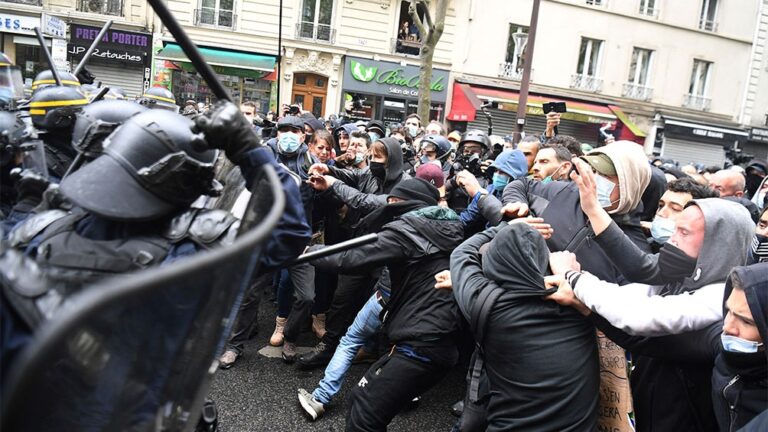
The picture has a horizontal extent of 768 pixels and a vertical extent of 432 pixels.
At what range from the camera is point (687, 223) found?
7.03 ft

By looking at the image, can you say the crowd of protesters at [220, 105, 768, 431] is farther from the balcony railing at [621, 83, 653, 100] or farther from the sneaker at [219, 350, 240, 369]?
the balcony railing at [621, 83, 653, 100]

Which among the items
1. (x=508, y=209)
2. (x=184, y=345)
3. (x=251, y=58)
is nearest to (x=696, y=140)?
(x=251, y=58)

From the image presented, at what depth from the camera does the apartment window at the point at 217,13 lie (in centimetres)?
1773

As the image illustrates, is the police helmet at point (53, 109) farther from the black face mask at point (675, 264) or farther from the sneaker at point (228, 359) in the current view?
the black face mask at point (675, 264)

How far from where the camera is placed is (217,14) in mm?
17828

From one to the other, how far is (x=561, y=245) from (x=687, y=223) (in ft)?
2.01

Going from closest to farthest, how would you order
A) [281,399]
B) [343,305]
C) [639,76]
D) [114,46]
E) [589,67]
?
[281,399] → [343,305] → [114,46] → [589,67] → [639,76]

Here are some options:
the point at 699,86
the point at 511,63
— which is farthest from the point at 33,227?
the point at 699,86

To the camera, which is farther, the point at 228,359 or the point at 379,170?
the point at 379,170

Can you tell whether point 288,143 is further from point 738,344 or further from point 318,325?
point 738,344

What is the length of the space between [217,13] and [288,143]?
50.2 feet

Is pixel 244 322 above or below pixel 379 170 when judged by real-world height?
below

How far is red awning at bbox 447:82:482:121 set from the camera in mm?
19438

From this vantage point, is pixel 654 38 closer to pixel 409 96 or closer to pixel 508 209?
pixel 409 96
